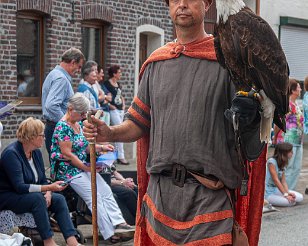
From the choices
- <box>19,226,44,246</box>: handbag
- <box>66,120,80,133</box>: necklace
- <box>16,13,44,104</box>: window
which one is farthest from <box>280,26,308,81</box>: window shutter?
<box>19,226,44,246</box>: handbag

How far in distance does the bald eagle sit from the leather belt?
1.38ft

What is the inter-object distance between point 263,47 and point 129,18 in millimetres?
12355

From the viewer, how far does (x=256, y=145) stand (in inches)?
137

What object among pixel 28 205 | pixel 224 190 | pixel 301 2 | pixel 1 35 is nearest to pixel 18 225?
pixel 28 205

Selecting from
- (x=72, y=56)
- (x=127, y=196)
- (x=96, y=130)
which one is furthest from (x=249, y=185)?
(x=72, y=56)

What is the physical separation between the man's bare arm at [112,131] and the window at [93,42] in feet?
36.8

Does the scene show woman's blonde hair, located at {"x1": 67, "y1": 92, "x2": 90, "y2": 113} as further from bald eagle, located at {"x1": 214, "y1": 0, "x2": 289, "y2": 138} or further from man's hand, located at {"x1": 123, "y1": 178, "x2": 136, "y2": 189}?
bald eagle, located at {"x1": 214, "y1": 0, "x2": 289, "y2": 138}

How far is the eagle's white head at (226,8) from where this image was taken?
342cm

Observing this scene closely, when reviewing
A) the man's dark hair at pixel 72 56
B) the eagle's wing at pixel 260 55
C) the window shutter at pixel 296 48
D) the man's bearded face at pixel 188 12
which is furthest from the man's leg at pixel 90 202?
the window shutter at pixel 296 48

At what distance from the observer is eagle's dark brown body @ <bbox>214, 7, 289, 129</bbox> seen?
346 centimetres

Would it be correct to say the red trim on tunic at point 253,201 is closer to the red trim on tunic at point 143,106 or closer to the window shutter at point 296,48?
the red trim on tunic at point 143,106

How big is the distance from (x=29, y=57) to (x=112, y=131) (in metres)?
10.2

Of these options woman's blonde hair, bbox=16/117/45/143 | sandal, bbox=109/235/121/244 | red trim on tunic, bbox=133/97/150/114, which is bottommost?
sandal, bbox=109/235/121/244

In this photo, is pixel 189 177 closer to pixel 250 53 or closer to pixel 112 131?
pixel 112 131
